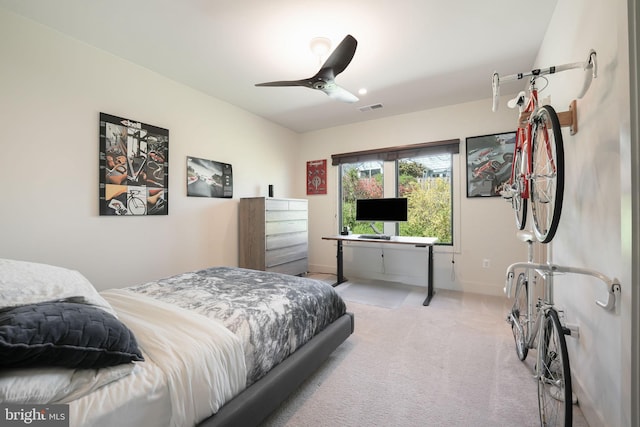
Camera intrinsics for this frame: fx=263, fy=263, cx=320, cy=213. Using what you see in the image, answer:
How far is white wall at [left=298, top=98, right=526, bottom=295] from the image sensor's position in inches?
143

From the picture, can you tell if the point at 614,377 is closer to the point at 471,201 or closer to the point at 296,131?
the point at 471,201

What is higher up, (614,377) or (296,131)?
(296,131)

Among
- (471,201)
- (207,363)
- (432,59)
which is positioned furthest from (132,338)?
(471,201)

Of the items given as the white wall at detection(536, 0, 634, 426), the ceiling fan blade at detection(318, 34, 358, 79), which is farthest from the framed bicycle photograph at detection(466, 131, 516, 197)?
the ceiling fan blade at detection(318, 34, 358, 79)

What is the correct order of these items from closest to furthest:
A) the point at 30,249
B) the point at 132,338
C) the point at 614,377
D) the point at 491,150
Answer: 1. the point at 132,338
2. the point at 614,377
3. the point at 30,249
4. the point at 491,150

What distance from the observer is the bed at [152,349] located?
0.84 metres

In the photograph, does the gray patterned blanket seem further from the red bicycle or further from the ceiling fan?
the ceiling fan

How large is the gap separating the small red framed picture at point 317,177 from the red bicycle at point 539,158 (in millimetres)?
3233

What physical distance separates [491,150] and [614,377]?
3.15 meters

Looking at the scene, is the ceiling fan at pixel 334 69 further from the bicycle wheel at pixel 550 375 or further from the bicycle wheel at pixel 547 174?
the bicycle wheel at pixel 550 375

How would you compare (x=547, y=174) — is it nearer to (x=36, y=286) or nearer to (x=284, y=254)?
(x=36, y=286)

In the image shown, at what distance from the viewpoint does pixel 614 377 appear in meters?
1.19

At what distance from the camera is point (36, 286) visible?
3.73ft

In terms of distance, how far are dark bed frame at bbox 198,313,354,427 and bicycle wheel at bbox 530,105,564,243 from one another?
1.50m
